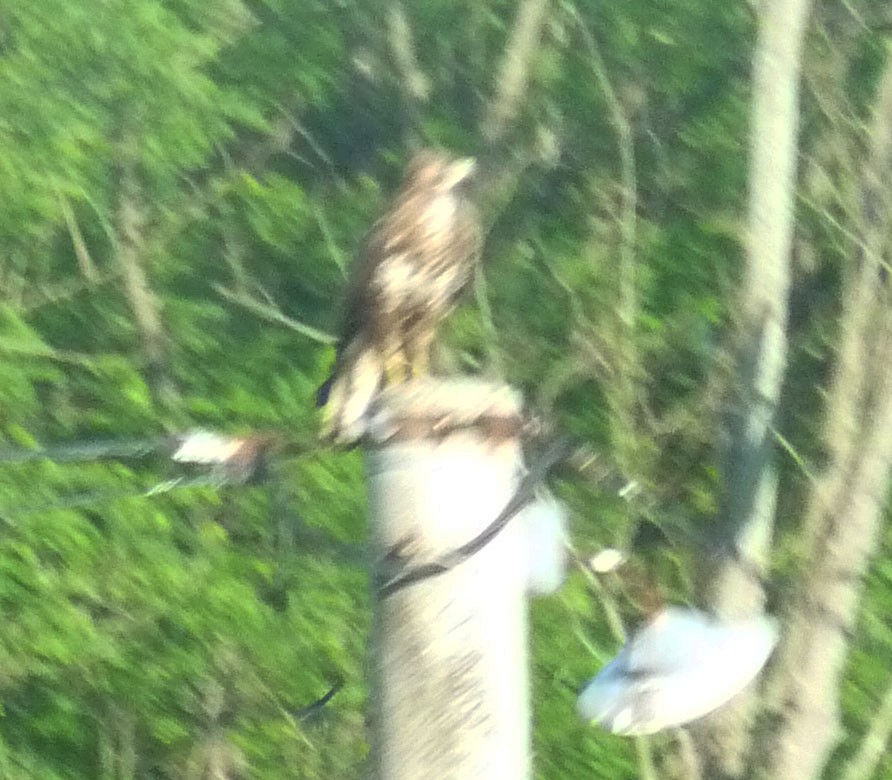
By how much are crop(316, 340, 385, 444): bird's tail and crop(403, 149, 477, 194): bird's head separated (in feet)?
0.92

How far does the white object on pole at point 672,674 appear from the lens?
2.02 metres

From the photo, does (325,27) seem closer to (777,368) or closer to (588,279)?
(588,279)

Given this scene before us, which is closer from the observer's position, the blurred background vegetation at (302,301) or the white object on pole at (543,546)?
the white object on pole at (543,546)

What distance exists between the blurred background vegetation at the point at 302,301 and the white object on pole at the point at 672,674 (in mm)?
3412

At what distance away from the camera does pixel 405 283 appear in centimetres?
200

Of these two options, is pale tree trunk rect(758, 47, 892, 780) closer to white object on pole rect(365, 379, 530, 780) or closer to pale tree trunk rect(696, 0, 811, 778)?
pale tree trunk rect(696, 0, 811, 778)

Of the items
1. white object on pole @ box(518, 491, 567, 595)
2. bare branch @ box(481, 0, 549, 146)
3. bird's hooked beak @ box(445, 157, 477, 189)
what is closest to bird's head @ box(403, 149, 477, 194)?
bird's hooked beak @ box(445, 157, 477, 189)

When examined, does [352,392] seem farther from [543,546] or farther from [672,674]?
[672,674]

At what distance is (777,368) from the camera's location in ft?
15.1

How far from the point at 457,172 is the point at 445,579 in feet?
2.17

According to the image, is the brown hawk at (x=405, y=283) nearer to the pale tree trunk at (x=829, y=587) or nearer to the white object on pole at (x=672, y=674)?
the white object on pole at (x=672, y=674)

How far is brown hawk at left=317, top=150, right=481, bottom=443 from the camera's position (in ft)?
6.54

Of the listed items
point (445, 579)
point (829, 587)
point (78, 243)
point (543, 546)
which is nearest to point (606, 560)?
point (543, 546)

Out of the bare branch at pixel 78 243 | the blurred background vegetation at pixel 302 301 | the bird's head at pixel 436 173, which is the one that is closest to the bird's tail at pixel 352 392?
the bird's head at pixel 436 173
